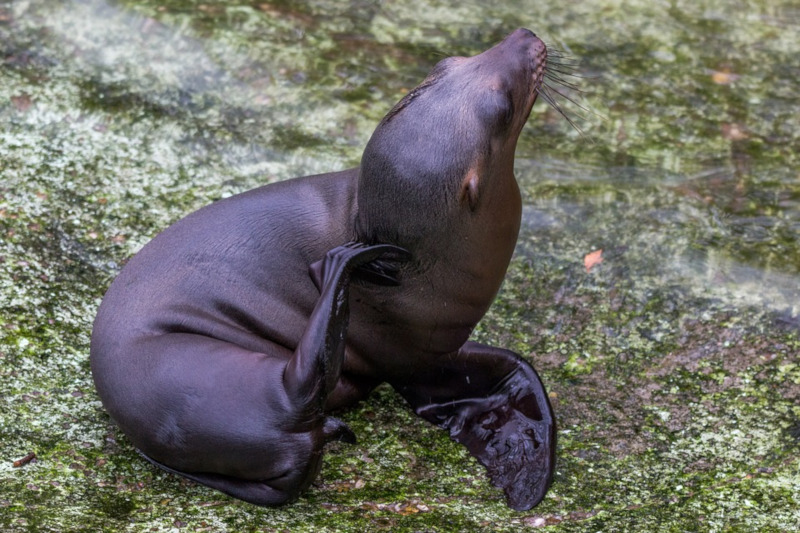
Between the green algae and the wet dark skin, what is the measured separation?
0.54 feet

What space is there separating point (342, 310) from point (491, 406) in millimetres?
→ 1091

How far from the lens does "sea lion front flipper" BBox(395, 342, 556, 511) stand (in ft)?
14.2

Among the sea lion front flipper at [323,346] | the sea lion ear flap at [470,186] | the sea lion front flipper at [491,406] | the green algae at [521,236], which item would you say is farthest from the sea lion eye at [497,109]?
the green algae at [521,236]

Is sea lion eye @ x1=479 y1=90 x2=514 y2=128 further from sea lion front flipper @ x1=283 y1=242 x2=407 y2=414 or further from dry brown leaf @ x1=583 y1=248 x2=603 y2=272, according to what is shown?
dry brown leaf @ x1=583 y1=248 x2=603 y2=272

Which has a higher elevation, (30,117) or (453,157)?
(453,157)

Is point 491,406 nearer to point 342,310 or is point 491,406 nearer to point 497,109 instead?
point 342,310

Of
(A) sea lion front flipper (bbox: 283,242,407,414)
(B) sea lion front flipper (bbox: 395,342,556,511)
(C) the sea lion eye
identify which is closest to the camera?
(A) sea lion front flipper (bbox: 283,242,407,414)

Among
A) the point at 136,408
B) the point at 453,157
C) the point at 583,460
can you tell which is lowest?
the point at 583,460

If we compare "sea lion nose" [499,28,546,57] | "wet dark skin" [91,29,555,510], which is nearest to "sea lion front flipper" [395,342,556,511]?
"wet dark skin" [91,29,555,510]

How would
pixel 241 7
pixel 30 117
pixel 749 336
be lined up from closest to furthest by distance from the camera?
pixel 749 336
pixel 30 117
pixel 241 7

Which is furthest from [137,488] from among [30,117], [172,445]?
[30,117]

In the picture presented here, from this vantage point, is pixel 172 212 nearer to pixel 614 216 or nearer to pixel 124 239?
pixel 124 239

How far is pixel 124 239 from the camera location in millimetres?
5598

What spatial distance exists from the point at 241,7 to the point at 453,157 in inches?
156
